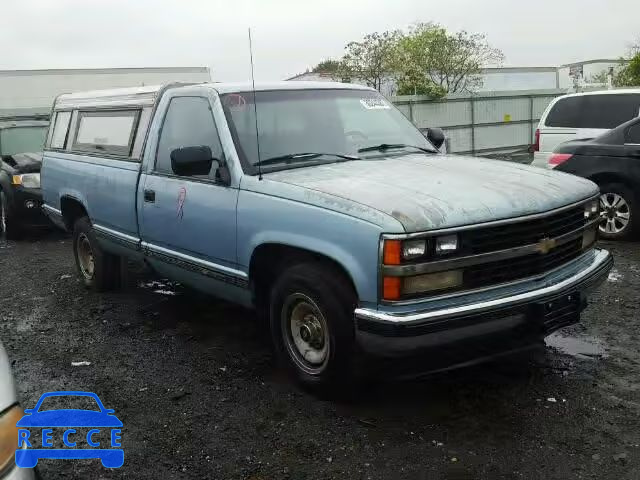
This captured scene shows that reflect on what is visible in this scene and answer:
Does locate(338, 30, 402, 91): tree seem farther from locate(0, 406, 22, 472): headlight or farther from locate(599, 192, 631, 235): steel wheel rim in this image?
locate(0, 406, 22, 472): headlight

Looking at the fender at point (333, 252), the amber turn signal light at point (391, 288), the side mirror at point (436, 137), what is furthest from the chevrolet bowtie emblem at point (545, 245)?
the side mirror at point (436, 137)

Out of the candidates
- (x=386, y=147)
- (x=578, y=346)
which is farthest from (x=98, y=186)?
(x=578, y=346)

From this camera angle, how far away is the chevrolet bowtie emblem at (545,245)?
363cm

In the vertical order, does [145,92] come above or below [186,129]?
above

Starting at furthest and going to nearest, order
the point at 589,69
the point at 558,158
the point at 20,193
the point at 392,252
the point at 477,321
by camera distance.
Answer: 1. the point at 589,69
2. the point at 20,193
3. the point at 558,158
4. the point at 477,321
5. the point at 392,252

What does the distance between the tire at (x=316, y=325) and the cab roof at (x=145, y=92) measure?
1.55 meters

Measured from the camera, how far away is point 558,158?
8.09 m

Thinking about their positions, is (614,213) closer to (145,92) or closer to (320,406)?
(320,406)

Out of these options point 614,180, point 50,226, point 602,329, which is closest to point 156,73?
point 50,226

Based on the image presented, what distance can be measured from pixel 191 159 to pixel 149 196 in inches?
38.8

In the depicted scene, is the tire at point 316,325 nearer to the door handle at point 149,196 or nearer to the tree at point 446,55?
the door handle at point 149,196

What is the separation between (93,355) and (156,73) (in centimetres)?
2546

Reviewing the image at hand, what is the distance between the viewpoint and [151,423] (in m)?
3.80

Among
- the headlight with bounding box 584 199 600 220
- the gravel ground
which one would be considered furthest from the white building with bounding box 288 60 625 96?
the headlight with bounding box 584 199 600 220
